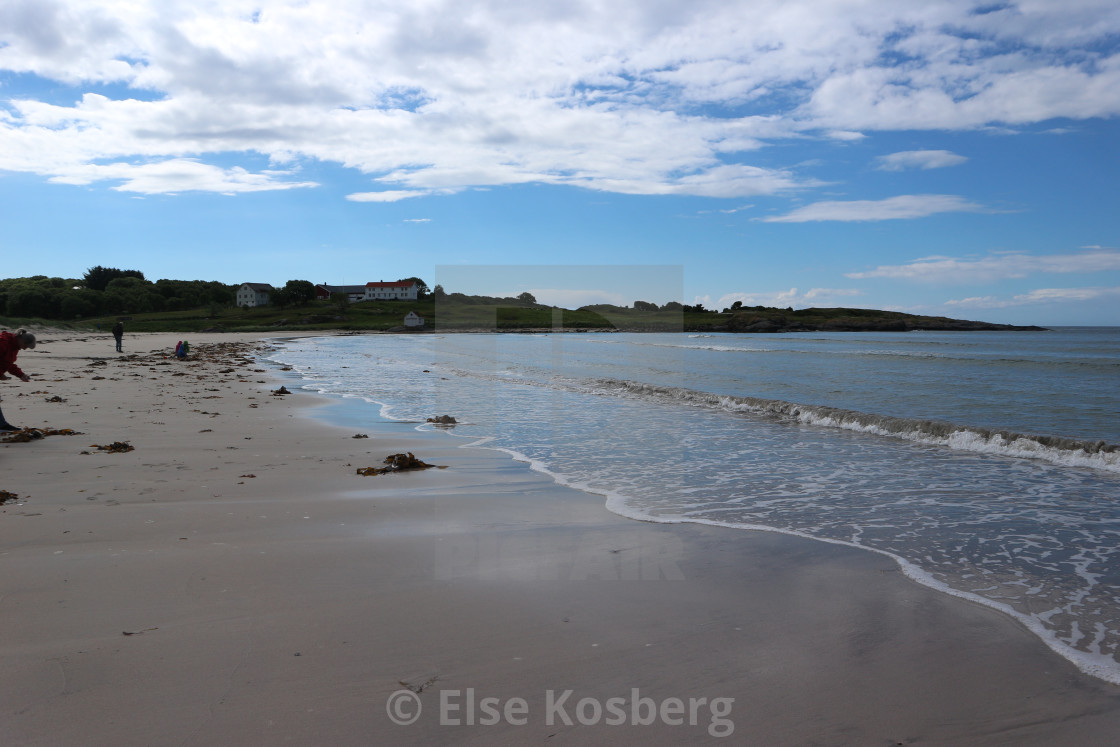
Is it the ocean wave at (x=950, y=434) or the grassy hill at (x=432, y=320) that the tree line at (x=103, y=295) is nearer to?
the grassy hill at (x=432, y=320)

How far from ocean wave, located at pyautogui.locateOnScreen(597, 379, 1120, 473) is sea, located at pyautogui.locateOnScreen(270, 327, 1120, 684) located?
38 mm

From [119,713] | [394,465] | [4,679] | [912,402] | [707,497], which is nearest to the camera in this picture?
[119,713]

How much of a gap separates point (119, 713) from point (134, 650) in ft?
1.88

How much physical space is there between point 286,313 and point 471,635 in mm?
124010

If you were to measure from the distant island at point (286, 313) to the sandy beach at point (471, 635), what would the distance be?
7505 centimetres

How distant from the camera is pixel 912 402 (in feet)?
55.4

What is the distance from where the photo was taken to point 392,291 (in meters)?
162

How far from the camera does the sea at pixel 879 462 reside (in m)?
4.72

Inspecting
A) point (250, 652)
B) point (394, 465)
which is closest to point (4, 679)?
point (250, 652)

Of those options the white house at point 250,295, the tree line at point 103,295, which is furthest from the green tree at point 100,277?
the white house at point 250,295

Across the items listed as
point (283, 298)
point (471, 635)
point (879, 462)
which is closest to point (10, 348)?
point (471, 635)

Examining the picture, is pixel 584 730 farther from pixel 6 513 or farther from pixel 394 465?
pixel 394 465

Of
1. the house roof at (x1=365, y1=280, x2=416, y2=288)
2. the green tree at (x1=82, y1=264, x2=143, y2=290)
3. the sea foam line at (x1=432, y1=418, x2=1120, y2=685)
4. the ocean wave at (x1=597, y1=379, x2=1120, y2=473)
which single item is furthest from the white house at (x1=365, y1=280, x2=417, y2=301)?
the sea foam line at (x1=432, y1=418, x2=1120, y2=685)

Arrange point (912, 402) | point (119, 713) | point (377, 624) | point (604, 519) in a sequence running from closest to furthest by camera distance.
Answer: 1. point (119, 713)
2. point (377, 624)
3. point (604, 519)
4. point (912, 402)
